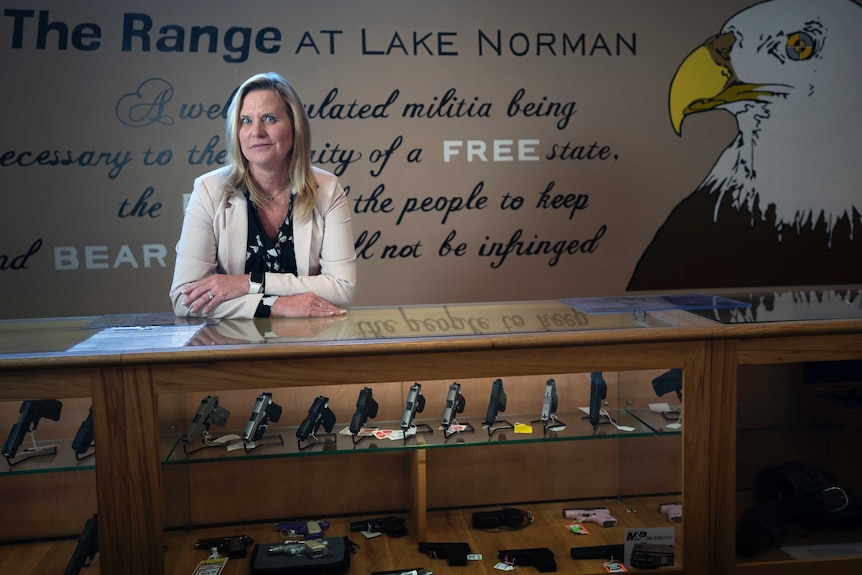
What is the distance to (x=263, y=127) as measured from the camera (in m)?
2.53

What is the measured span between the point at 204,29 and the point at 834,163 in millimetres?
3253

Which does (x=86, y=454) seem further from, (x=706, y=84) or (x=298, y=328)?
(x=706, y=84)

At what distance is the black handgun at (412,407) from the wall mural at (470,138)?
1890mm

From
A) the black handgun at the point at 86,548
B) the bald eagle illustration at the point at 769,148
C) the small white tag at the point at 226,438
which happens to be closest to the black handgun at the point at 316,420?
the small white tag at the point at 226,438

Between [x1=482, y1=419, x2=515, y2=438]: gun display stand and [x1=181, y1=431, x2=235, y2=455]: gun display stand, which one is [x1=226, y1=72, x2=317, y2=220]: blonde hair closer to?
[x1=181, y1=431, x2=235, y2=455]: gun display stand

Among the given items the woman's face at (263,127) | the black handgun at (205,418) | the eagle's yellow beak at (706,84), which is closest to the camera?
the black handgun at (205,418)

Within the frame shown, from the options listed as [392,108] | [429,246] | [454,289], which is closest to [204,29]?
[392,108]

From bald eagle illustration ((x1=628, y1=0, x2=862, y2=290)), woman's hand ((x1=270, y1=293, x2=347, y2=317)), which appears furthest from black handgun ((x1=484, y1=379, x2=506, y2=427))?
bald eagle illustration ((x1=628, y1=0, x2=862, y2=290))

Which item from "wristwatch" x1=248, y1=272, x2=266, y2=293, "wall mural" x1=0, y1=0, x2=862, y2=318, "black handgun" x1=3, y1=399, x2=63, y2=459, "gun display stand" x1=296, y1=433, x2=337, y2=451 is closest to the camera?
"black handgun" x1=3, y1=399, x2=63, y2=459

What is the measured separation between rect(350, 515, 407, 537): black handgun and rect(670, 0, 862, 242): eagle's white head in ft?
8.82

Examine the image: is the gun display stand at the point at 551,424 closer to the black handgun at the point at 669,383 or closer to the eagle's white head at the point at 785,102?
the black handgun at the point at 669,383

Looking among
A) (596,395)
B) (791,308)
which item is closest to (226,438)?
(596,395)

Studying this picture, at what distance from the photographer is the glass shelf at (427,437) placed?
6.56ft

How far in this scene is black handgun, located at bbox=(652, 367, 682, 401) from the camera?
6.73ft
